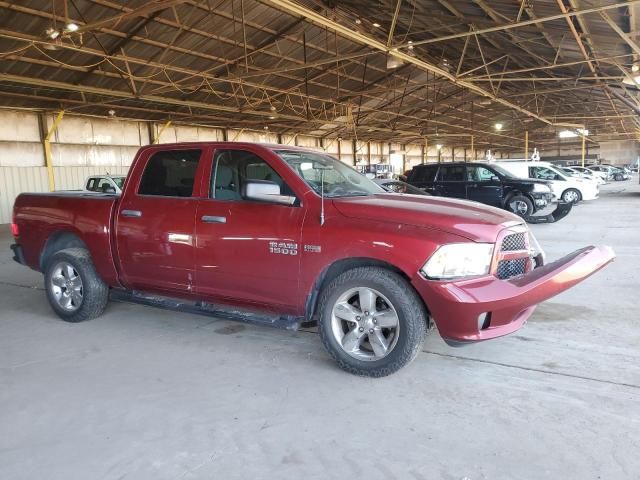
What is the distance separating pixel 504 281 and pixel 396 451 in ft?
4.59

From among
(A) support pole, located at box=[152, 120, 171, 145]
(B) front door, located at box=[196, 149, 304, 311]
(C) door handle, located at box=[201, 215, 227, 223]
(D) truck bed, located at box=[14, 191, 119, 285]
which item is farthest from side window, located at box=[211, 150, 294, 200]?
(A) support pole, located at box=[152, 120, 171, 145]

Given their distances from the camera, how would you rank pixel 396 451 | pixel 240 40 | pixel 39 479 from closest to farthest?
pixel 39 479
pixel 396 451
pixel 240 40

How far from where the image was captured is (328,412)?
3.10 m

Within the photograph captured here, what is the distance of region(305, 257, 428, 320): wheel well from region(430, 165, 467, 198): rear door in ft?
36.8

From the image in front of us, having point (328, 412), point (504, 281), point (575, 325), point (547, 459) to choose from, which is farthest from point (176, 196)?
point (575, 325)

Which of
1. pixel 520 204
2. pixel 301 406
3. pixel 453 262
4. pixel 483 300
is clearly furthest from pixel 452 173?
pixel 301 406

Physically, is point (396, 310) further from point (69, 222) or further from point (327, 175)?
point (69, 222)

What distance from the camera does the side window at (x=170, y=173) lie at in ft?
14.4

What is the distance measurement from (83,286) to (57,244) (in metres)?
0.77

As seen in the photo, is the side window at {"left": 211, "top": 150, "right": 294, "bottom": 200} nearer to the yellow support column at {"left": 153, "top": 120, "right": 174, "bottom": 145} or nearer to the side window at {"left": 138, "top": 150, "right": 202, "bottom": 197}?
the side window at {"left": 138, "top": 150, "right": 202, "bottom": 197}

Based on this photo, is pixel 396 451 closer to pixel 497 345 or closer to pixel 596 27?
pixel 497 345

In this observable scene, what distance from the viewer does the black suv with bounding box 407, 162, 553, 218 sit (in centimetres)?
1353

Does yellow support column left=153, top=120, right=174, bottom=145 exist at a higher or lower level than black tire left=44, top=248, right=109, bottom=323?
higher

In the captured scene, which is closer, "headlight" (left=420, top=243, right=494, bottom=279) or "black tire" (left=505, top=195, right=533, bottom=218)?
"headlight" (left=420, top=243, right=494, bottom=279)
